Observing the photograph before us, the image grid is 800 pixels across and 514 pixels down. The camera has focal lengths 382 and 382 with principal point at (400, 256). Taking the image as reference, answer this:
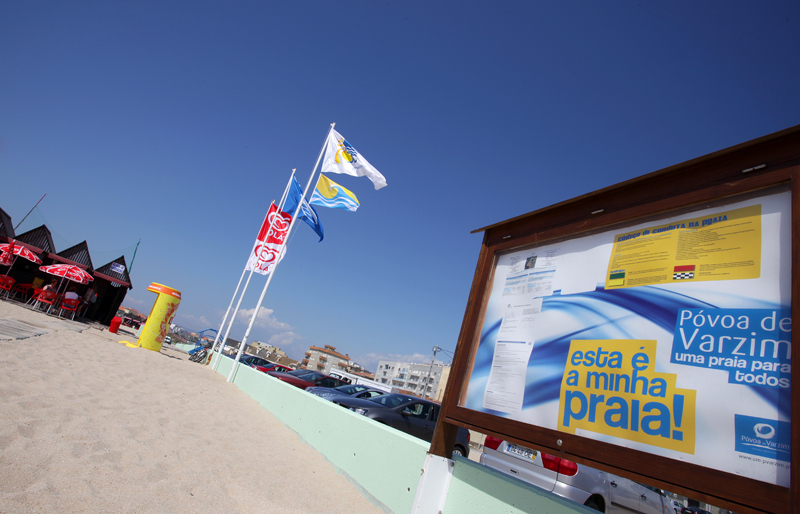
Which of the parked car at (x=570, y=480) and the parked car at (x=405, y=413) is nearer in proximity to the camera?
the parked car at (x=570, y=480)

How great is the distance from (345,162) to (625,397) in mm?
11222

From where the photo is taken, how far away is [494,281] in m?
3.34

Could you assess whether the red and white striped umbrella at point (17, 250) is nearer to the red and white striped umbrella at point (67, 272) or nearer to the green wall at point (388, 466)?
the red and white striped umbrella at point (67, 272)

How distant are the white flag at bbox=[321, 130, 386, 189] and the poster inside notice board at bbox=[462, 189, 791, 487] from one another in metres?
9.45

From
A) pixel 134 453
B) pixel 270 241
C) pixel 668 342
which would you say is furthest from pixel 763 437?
pixel 270 241

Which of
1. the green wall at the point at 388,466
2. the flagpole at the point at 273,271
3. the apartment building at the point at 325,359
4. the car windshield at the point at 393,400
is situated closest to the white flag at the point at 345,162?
the flagpole at the point at 273,271

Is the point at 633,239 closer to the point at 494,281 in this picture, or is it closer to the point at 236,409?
the point at 494,281

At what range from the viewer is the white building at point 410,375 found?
3181 inches

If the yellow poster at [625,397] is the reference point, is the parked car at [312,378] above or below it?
below

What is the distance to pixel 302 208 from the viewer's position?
1258 centimetres

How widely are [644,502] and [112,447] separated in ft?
22.8

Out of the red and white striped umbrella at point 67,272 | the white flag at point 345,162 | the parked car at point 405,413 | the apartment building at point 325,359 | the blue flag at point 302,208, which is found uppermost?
the white flag at point 345,162

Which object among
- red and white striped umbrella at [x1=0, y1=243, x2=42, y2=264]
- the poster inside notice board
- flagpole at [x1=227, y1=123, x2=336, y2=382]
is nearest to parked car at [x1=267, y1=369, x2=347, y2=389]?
flagpole at [x1=227, y1=123, x2=336, y2=382]

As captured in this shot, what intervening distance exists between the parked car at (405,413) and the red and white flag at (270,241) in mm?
6222
